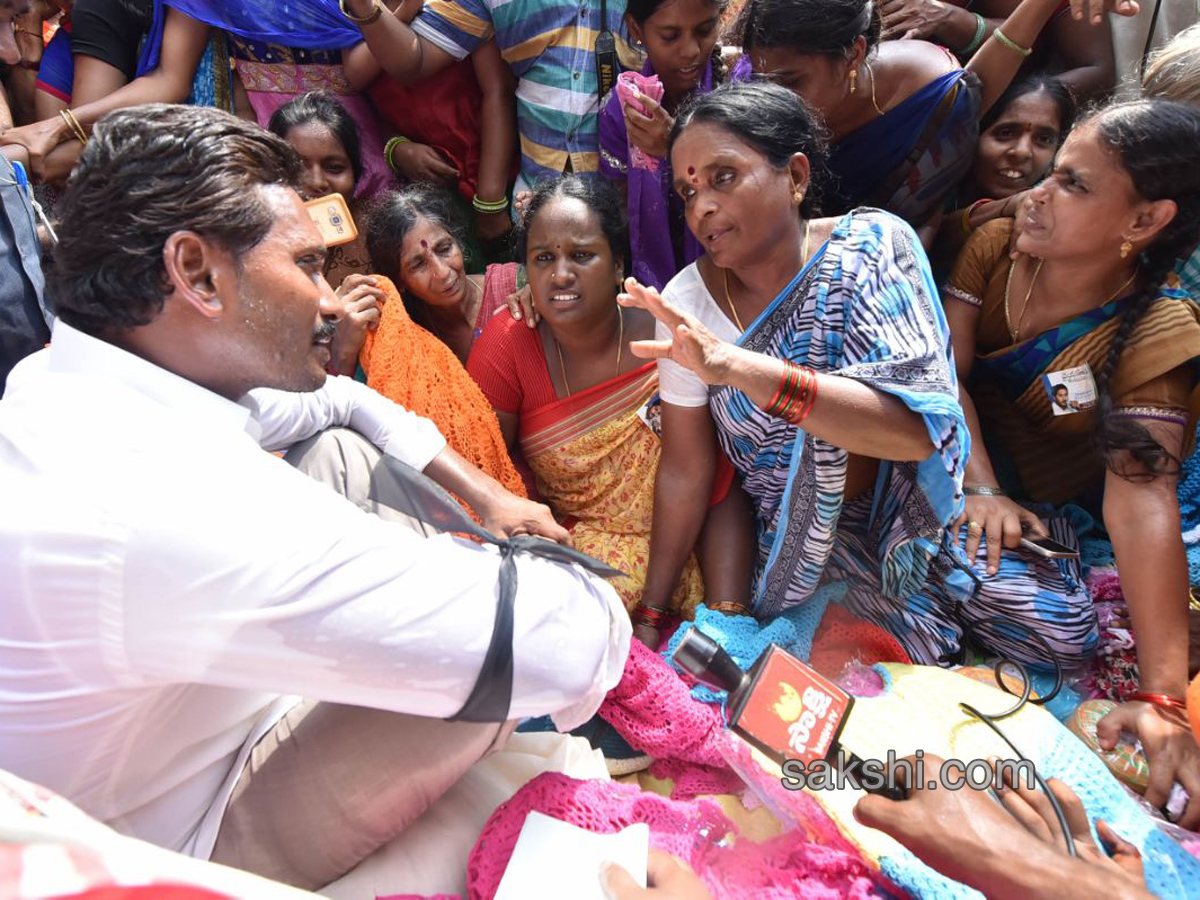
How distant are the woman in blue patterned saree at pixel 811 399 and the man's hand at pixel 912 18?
111 cm

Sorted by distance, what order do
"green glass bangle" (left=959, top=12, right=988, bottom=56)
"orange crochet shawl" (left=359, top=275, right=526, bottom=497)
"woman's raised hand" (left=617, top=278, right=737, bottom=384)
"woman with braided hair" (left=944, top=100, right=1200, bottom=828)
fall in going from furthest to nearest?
"green glass bangle" (left=959, top=12, right=988, bottom=56), "orange crochet shawl" (left=359, top=275, right=526, bottom=497), "woman with braided hair" (left=944, top=100, right=1200, bottom=828), "woman's raised hand" (left=617, top=278, right=737, bottom=384)

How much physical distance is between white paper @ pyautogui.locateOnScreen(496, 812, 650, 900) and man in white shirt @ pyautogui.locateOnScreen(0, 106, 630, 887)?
0.17 meters

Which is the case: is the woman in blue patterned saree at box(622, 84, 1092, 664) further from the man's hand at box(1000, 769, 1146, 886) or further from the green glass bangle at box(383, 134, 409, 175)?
the green glass bangle at box(383, 134, 409, 175)

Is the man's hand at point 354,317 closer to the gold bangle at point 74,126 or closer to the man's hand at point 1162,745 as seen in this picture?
the gold bangle at point 74,126

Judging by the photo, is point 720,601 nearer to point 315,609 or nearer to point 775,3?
point 315,609

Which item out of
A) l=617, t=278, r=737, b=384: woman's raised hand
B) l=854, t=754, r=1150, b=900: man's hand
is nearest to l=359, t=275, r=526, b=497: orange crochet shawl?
l=617, t=278, r=737, b=384: woman's raised hand

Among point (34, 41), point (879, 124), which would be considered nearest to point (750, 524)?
point (879, 124)

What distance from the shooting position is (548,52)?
2.98 metres

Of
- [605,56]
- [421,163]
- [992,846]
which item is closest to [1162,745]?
A: [992,846]

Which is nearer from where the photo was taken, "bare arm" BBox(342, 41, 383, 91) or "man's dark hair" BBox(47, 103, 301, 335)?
"man's dark hair" BBox(47, 103, 301, 335)

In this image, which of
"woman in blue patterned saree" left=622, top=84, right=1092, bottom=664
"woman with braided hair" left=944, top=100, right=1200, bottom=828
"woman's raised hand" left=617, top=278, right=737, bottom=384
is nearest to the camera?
"woman's raised hand" left=617, top=278, right=737, bottom=384

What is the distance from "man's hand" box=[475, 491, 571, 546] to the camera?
2.10 meters

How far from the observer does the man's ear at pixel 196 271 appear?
126 cm

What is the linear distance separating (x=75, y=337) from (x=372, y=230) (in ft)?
5.82
